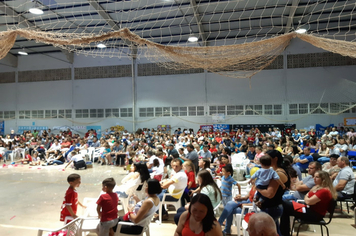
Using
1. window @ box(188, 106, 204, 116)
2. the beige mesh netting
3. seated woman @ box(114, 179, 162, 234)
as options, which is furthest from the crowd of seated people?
the beige mesh netting

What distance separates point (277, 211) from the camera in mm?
2738

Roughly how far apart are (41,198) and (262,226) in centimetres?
539

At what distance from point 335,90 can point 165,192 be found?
47.7 ft

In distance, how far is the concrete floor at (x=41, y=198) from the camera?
3.92m

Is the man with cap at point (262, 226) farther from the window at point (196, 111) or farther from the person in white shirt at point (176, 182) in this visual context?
the window at point (196, 111)

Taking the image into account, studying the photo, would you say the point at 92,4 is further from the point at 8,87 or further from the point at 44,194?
the point at 8,87

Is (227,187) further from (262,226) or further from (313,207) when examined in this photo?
(262,226)

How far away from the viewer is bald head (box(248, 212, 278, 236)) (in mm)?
1804

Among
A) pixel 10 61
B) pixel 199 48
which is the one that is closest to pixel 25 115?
pixel 10 61

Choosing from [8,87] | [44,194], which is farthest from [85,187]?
[8,87]

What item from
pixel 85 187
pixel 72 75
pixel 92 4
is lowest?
pixel 85 187

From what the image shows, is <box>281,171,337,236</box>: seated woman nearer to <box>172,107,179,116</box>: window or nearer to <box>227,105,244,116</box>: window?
<box>227,105,244,116</box>: window

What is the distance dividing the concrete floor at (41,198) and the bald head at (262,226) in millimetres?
2072

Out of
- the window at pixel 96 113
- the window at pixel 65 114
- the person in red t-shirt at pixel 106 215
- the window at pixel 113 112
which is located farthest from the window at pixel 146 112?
the person in red t-shirt at pixel 106 215
